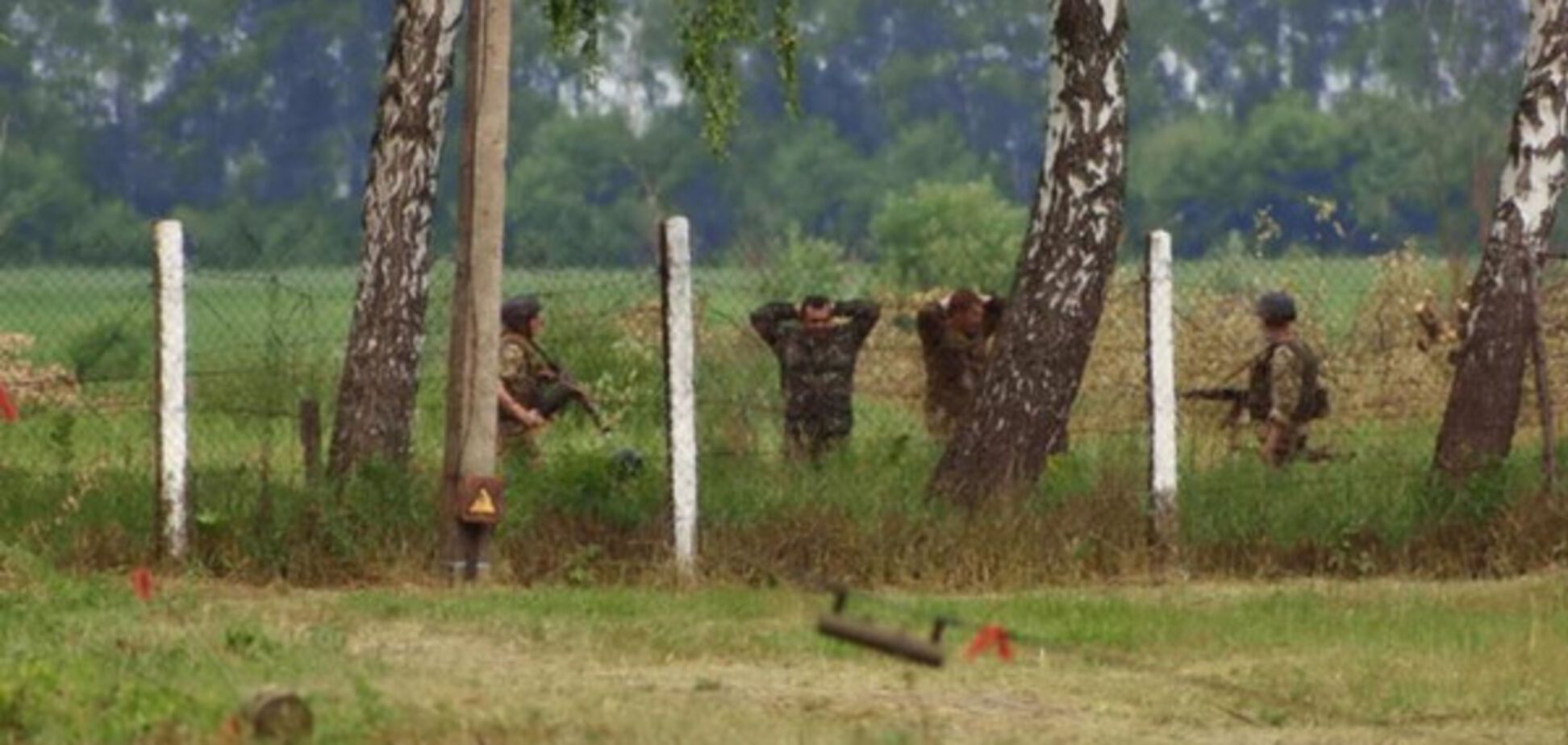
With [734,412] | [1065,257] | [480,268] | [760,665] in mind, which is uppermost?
[1065,257]

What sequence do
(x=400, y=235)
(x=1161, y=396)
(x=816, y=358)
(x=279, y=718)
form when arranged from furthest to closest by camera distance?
(x=816, y=358) → (x=400, y=235) → (x=1161, y=396) → (x=279, y=718)

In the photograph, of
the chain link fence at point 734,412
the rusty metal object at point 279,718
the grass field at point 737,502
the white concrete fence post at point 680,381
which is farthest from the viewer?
the chain link fence at point 734,412

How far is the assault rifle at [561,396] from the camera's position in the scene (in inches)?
1017

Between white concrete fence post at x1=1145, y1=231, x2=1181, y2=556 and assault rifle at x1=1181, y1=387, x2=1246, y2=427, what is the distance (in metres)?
1.97

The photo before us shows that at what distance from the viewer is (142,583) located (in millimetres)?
18188

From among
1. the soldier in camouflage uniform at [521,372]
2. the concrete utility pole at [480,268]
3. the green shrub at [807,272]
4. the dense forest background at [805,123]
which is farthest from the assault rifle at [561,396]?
the dense forest background at [805,123]

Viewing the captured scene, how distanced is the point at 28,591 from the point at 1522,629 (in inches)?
259

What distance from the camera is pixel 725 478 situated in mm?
23750

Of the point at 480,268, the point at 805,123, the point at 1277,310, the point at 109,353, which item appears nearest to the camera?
the point at 480,268

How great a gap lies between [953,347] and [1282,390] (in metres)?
2.90

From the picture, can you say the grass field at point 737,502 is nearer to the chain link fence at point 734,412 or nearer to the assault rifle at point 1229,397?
the chain link fence at point 734,412

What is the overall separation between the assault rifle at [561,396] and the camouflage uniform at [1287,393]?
11.9ft

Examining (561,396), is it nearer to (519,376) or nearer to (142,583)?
(519,376)

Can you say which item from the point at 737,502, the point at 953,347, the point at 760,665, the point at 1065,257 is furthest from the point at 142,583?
the point at 953,347
